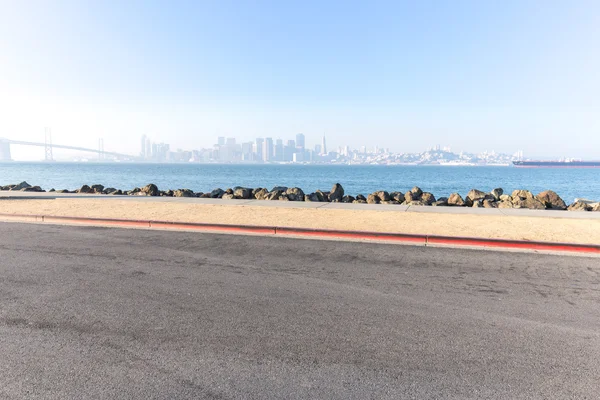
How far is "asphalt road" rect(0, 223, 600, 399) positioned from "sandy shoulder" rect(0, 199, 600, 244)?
101 inches

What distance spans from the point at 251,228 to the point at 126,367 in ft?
25.5

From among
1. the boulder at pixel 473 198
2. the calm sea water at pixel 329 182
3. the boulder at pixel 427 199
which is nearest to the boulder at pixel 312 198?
the boulder at pixel 427 199

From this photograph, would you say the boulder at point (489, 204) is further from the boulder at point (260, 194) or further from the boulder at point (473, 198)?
the boulder at point (260, 194)

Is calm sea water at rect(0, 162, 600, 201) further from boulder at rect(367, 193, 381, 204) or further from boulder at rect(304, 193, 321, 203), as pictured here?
boulder at rect(304, 193, 321, 203)

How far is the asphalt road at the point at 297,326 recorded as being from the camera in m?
3.75

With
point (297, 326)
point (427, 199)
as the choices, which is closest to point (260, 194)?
point (427, 199)

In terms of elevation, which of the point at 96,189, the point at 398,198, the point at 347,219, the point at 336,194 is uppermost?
the point at 96,189

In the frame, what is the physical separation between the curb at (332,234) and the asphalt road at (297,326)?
3.21 ft

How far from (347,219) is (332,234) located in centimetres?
269

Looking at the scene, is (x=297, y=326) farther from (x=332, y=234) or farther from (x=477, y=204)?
(x=477, y=204)

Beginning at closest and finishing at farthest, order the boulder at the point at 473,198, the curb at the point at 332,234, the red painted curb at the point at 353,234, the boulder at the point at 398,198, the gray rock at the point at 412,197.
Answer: the curb at the point at 332,234, the red painted curb at the point at 353,234, the boulder at the point at 473,198, the boulder at the point at 398,198, the gray rock at the point at 412,197

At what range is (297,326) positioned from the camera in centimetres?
501

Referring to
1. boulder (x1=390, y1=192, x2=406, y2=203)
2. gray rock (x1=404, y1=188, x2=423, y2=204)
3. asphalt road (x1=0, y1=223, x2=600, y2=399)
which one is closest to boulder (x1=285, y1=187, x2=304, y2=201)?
boulder (x1=390, y1=192, x2=406, y2=203)

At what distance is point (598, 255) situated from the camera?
8938mm
